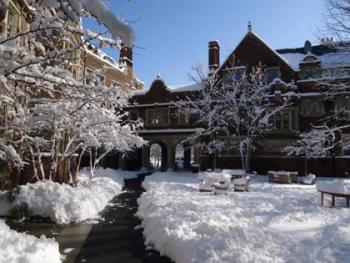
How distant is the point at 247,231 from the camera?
8289 mm

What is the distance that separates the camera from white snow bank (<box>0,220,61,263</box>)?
6202 millimetres

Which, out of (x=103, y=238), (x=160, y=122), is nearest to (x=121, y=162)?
(x=160, y=122)

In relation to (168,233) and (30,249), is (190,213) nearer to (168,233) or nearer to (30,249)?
(168,233)

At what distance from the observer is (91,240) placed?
9.33 meters

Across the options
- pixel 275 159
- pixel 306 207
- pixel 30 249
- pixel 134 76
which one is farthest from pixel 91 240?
pixel 134 76

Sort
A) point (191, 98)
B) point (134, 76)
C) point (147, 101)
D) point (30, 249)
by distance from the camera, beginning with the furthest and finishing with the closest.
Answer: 1. point (134, 76)
2. point (147, 101)
3. point (191, 98)
4. point (30, 249)

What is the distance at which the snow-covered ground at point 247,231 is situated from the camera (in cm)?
697

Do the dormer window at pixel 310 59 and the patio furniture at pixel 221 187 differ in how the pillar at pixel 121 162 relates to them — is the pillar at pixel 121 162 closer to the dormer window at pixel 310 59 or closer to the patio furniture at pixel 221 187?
the dormer window at pixel 310 59

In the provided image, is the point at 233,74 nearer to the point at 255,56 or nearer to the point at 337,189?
the point at 255,56

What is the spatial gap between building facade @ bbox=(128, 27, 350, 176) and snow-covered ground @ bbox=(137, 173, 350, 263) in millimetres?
16546

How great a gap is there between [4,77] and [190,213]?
7.87m

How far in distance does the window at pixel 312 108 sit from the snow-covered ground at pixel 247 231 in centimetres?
1771

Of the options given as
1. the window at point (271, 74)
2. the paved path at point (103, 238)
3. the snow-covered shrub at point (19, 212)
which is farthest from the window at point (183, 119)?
the snow-covered shrub at point (19, 212)

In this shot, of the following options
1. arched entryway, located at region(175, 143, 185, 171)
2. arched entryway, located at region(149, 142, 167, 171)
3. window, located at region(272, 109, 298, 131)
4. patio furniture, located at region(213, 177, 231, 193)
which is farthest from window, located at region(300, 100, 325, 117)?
patio furniture, located at region(213, 177, 231, 193)
